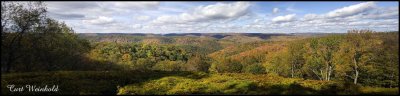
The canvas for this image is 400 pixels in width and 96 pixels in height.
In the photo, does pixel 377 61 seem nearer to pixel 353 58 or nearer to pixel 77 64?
pixel 353 58

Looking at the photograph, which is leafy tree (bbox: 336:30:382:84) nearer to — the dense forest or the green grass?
the dense forest

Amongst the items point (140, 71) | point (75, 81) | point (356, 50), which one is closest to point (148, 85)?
point (75, 81)

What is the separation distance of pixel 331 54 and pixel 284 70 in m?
30.8

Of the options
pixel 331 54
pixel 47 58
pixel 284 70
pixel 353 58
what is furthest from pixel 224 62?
pixel 47 58

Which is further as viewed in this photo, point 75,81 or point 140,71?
point 140,71

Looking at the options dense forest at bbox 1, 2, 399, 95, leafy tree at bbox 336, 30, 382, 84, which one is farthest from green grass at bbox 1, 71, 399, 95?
leafy tree at bbox 336, 30, 382, 84

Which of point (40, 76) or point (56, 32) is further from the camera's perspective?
point (56, 32)

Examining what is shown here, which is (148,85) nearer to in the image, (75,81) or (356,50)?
(75,81)

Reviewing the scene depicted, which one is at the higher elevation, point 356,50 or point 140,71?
point 356,50

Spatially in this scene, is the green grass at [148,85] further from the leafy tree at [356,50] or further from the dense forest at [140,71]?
the leafy tree at [356,50]

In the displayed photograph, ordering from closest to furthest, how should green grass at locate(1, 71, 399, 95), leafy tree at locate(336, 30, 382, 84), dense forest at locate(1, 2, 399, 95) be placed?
1. green grass at locate(1, 71, 399, 95)
2. dense forest at locate(1, 2, 399, 95)
3. leafy tree at locate(336, 30, 382, 84)

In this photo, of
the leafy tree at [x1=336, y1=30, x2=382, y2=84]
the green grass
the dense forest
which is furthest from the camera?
the leafy tree at [x1=336, y1=30, x2=382, y2=84]

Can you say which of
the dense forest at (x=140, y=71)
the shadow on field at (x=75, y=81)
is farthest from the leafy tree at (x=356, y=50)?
the shadow on field at (x=75, y=81)

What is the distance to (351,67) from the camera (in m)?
58.0
